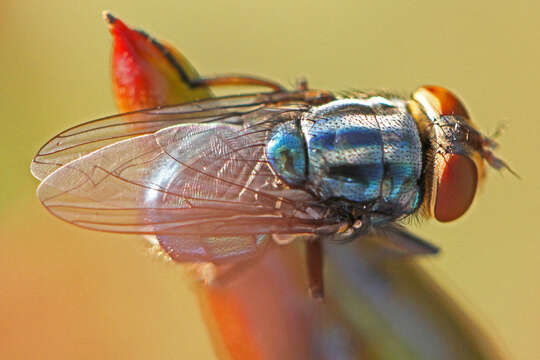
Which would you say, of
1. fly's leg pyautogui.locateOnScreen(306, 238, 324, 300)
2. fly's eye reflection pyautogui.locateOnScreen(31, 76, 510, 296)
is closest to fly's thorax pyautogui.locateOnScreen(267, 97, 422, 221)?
fly's eye reflection pyautogui.locateOnScreen(31, 76, 510, 296)

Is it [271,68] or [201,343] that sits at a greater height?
[271,68]

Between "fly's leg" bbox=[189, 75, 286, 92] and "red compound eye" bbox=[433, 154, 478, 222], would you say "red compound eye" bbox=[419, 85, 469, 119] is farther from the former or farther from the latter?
"fly's leg" bbox=[189, 75, 286, 92]

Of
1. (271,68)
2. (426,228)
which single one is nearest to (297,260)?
(426,228)

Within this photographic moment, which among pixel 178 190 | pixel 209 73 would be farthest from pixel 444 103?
pixel 209 73

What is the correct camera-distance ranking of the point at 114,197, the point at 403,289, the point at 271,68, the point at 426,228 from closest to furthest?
the point at 114,197 → the point at 403,289 → the point at 426,228 → the point at 271,68

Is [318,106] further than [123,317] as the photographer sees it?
No

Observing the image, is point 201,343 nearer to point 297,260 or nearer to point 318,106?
point 297,260
